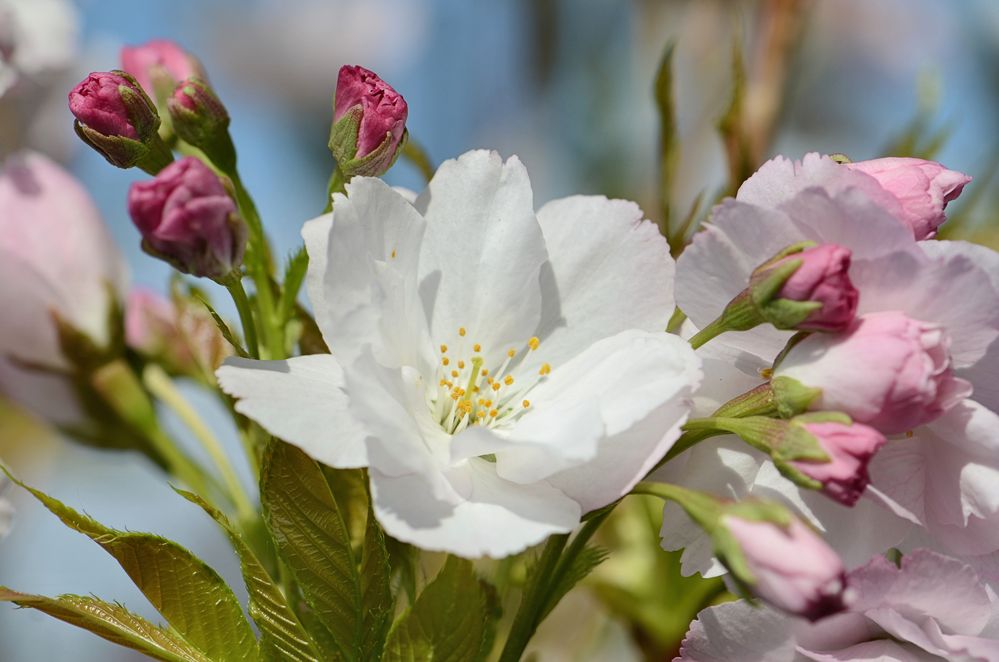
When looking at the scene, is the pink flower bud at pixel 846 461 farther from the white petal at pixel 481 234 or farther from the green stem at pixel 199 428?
the green stem at pixel 199 428

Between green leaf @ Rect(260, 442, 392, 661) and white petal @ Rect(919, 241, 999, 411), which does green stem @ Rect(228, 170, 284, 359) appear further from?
white petal @ Rect(919, 241, 999, 411)

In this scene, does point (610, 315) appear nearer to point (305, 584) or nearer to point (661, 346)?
point (661, 346)

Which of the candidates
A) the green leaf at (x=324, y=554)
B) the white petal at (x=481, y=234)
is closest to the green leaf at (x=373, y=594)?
the green leaf at (x=324, y=554)

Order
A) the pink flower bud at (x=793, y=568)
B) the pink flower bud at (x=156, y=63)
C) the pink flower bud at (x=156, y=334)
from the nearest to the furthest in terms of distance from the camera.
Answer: the pink flower bud at (x=793, y=568), the pink flower bud at (x=156, y=63), the pink flower bud at (x=156, y=334)

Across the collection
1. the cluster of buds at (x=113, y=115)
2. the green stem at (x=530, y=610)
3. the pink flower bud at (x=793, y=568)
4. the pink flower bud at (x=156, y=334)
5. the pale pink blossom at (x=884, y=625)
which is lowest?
the pale pink blossom at (x=884, y=625)

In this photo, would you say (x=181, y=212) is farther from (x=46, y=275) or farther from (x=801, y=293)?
(x=46, y=275)
